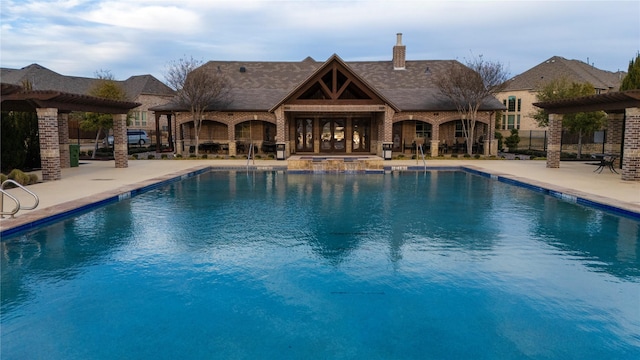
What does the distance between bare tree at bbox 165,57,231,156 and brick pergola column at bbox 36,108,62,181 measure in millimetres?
11498

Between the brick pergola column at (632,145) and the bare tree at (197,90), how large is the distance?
21.8 m

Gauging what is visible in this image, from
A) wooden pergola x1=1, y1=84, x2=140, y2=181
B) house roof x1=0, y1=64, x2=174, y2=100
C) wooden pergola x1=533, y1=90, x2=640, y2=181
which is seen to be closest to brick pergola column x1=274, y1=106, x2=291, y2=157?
wooden pergola x1=1, y1=84, x2=140, y2=181

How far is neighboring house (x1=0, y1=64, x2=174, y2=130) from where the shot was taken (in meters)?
53.5

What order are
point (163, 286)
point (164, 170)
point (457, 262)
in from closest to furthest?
point (163, 286)
point (457, 262)
point (164, 170)

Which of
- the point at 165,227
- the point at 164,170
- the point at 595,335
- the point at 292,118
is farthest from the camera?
the point at 292,118

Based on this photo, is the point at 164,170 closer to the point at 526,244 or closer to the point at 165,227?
the point at 165,227

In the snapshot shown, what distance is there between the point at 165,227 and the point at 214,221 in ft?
3.79

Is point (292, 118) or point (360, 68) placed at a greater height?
point (360, 68)

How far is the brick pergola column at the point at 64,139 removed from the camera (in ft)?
68.7

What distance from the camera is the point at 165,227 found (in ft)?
33.1

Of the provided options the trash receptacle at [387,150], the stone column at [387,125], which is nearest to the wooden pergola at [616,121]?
the stone column at [387,125]

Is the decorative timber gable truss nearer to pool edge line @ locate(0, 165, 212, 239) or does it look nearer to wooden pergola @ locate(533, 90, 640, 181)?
wooden pergola @ locate(533, 90, 640, 181)

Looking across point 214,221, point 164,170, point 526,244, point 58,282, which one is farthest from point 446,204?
point 164,170

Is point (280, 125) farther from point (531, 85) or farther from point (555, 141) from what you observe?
point (531, 85)
